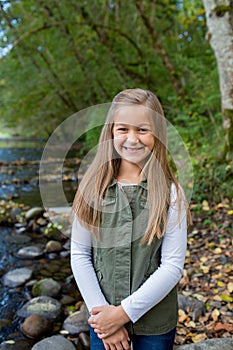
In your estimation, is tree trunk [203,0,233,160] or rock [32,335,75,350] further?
tree trunk [203,0,233,160]

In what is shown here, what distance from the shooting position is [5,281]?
11.5ft

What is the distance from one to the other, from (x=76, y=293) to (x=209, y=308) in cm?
133

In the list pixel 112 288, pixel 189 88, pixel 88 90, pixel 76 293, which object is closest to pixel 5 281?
pixel 76 293

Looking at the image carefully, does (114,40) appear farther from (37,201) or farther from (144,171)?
(144,171)

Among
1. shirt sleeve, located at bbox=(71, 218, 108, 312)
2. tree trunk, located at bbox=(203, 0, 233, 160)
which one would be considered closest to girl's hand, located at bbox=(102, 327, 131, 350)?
shirt sleeve, located at bbox=(71, 218, 108, 312)

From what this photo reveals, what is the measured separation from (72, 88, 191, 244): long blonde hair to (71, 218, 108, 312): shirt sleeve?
47 millimetres

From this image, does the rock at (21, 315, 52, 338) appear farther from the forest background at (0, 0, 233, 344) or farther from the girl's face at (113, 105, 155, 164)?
the girl's face at (113, 105, 155, 164)

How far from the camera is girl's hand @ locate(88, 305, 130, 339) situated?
1295mm

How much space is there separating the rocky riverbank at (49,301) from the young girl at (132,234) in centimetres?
91

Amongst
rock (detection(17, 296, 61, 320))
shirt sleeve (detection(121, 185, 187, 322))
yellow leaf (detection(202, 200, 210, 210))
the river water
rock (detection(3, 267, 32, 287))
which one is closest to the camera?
shirt sleeve (detection(121, 185, 187, 322))

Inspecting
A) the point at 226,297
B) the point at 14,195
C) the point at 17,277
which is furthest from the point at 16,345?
the point at 14,195

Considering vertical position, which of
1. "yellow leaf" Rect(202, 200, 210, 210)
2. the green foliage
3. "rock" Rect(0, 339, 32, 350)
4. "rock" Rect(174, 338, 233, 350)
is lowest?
"rock" Rect(0, 339, 32, 350)

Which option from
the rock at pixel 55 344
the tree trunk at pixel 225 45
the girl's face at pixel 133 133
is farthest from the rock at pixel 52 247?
the girl's face at pixel 133 133

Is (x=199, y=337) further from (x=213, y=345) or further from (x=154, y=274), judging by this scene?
(x=154, y=274)
